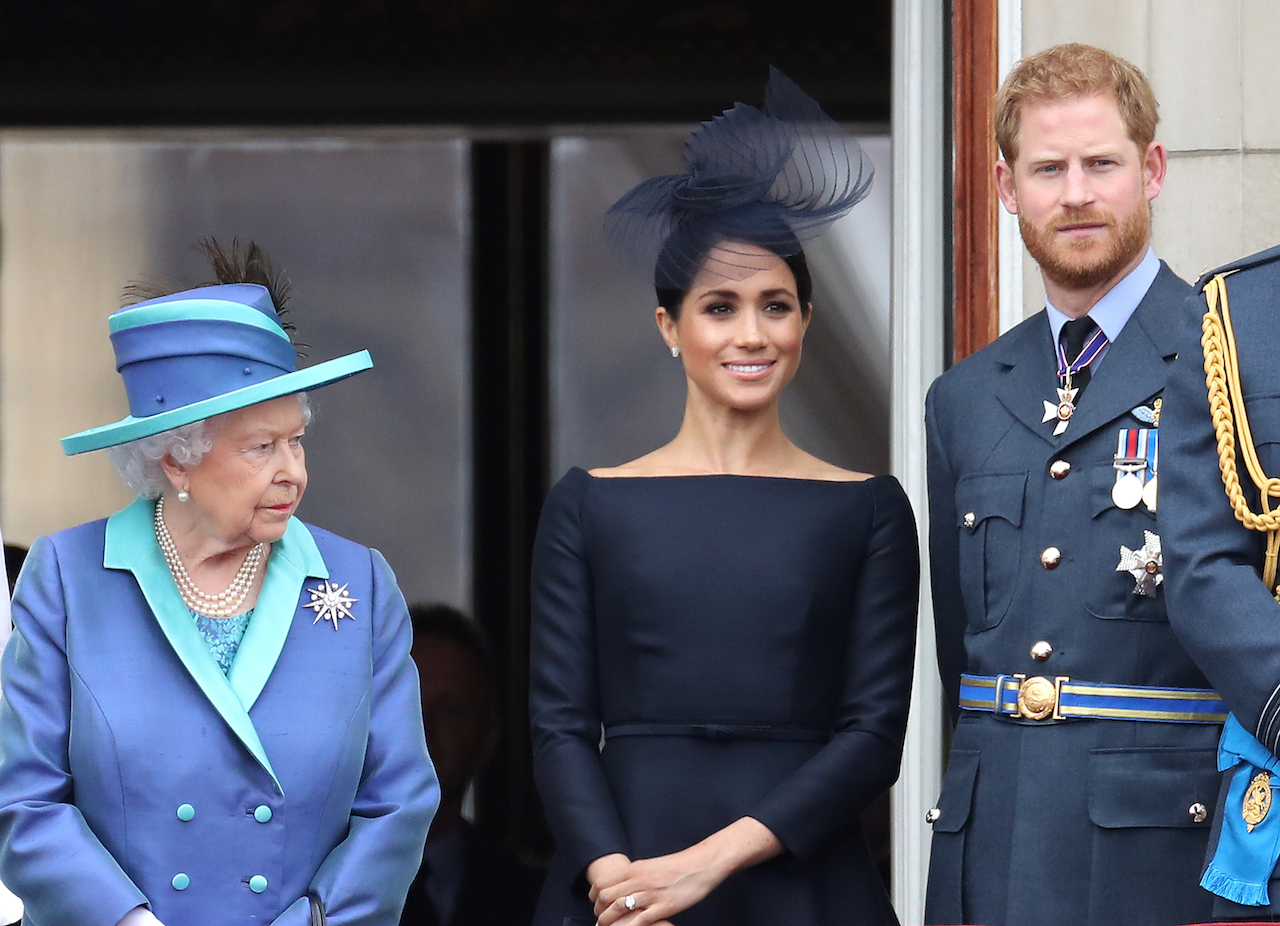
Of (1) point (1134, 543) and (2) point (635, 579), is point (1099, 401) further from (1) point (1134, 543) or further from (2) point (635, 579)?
(2) point (635, 579)

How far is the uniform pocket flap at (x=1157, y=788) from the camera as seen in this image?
2797 mm

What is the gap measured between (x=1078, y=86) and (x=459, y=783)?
11.0ft

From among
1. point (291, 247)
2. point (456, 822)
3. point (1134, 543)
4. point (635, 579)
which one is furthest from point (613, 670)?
point (291, 247)

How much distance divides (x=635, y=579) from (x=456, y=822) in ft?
9.13

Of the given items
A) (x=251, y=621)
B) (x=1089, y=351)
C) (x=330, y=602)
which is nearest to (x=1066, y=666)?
(x=1089, y=351)

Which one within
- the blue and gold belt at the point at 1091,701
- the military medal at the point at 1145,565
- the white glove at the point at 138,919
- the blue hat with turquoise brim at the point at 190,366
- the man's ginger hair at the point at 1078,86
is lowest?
the white glove at the point at 138,919

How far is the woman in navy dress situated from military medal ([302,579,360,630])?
0.38 m

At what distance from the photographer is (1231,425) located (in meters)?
2.58

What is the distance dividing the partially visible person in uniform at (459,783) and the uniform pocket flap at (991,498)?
270cm

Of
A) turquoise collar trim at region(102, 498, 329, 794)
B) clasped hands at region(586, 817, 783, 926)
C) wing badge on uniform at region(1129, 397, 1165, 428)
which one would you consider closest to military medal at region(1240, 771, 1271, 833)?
wing badge on uniform at region(1129, 397, 1165, 428)

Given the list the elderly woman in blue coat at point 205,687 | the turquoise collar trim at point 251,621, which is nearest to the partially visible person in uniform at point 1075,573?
the elderly woman in blue coat at point 205,687

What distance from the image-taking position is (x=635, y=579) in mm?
3105

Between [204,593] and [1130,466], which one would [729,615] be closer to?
[1130,466]

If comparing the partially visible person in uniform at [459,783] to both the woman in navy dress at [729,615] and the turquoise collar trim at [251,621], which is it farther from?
the turquoise collar trim at [251,621]
